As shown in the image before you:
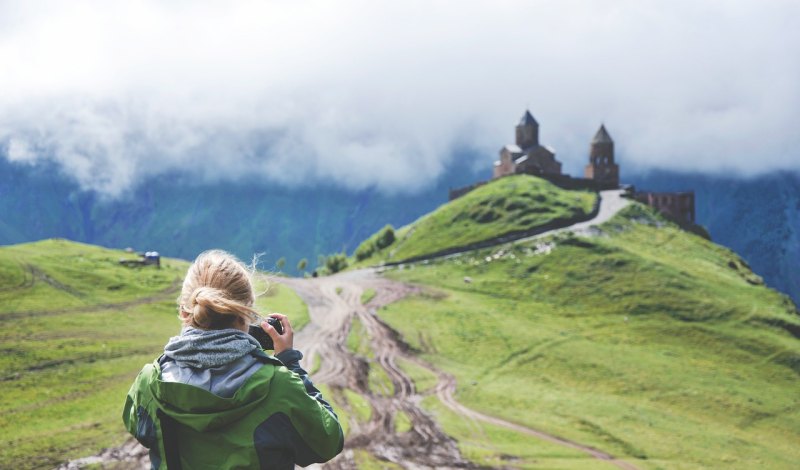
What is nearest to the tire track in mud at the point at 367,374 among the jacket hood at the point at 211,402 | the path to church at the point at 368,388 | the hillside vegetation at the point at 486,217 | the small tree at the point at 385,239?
the path to church at the point at 368,388

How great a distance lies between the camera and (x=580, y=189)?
12194 centimetres

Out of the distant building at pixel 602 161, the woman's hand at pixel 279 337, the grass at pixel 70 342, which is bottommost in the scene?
the grass at pixel 70 342

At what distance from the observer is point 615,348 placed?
211 feet

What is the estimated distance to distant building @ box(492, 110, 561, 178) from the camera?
436ft

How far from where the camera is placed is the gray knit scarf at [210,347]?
5.78m

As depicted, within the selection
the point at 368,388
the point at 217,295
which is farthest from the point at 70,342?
the point at 217,295

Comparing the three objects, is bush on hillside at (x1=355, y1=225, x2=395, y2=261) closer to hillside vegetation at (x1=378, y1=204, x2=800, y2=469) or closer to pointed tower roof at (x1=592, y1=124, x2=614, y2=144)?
hillside vegetation at (x1=378, y1=204, x2=800, y2=469)

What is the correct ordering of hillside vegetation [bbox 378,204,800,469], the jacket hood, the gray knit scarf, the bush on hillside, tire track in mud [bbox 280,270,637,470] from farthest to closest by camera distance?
the bush on hillside, hillside vegetation [bbox 378,204,800,469], tire track in mud [bbox 280,270,637,470], the gray knit scarf, the jacket hood

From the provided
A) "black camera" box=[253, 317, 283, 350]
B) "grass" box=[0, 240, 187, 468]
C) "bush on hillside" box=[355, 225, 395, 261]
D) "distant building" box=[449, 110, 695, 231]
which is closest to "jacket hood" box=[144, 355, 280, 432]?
"black camera" box=[253, 317, 283, 350]

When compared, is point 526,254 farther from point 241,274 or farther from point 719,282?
point 241,274

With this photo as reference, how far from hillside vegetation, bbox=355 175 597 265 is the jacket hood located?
295 ft

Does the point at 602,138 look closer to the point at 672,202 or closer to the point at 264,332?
the point at 672,202

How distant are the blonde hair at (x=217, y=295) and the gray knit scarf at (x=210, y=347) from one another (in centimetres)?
16

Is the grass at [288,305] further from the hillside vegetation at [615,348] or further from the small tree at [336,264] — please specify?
the small tree at [336,264]
